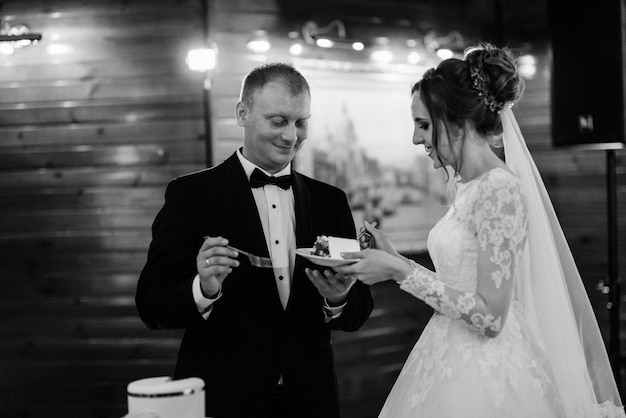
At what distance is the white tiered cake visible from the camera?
1.65 m

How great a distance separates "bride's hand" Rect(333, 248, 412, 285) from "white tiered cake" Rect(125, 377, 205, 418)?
2.70 ft

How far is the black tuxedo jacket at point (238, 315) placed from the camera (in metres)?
2.53

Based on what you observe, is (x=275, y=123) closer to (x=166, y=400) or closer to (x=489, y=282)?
(x=489, y=282)

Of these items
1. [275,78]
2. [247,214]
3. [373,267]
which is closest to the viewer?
[373,267]

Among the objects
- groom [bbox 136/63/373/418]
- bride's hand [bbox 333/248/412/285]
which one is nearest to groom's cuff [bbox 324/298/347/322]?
groom [bbox 136/63/373/418]

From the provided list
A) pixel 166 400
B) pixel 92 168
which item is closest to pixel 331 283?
pixel 166 400

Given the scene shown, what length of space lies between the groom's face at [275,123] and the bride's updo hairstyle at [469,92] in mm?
431

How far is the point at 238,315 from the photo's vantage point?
8.43 feet

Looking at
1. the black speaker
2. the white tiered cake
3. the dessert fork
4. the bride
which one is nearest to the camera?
the white tiered cake

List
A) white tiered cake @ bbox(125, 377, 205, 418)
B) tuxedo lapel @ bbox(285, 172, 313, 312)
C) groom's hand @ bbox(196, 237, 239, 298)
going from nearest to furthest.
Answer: white tiered cake @ bbox(125, 377, 205, 418) → groom's hand @ bbox(196, 237, 239, 298) → tuxedo lapel @ bbox(285, 172, 313, 312)

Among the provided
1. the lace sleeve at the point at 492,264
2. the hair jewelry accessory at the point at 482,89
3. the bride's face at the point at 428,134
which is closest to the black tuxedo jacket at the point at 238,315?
the lace sleeve at the point at 492,264

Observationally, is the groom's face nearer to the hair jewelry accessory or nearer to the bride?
the bride

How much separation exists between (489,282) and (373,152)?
320cm

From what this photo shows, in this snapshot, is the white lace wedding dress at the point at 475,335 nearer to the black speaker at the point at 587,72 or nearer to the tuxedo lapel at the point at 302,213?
the tuxedo lapel at the point at 302,213
